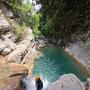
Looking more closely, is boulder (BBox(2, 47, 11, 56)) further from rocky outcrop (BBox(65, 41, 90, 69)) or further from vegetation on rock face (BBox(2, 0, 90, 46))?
rocky outcrop (BBox(65, 41, 90, 69))

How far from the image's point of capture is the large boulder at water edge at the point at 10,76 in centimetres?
1293

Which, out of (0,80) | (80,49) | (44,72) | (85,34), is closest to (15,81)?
(0,80)

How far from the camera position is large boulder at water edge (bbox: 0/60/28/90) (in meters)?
12.9

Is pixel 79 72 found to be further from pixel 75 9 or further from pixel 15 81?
pixel 75 9

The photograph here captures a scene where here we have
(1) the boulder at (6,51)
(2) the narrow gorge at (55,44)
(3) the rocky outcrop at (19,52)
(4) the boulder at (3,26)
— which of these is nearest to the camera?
(2) the narrow gorge at (55,44)

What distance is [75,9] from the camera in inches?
253

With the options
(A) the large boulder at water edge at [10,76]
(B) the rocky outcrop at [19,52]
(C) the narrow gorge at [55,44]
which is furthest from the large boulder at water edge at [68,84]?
(B) the rocky outcrop at [19,52]

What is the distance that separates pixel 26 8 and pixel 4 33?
38.1 feet

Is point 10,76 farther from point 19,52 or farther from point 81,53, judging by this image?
point 81,53

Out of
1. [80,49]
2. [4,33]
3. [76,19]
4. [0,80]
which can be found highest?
[80,49]

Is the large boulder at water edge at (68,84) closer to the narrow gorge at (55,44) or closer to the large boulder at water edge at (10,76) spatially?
the narrow gorge at (55,44)

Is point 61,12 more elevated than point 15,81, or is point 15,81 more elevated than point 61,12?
point 15,81

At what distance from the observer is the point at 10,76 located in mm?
14477

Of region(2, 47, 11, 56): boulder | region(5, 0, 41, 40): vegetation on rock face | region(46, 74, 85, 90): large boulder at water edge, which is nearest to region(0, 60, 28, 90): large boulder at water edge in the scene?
region(2, 47, 11, 56): boulder
